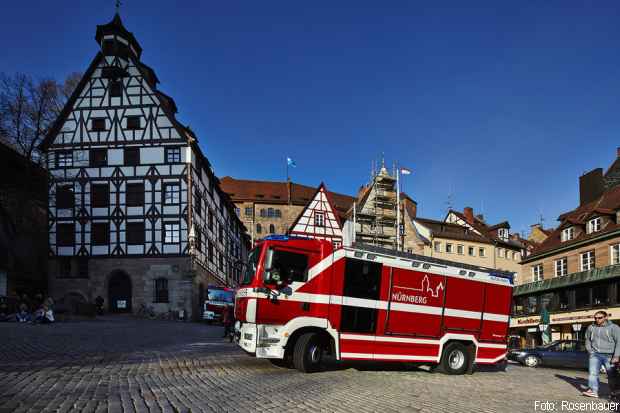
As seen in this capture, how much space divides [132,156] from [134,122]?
2516 mm

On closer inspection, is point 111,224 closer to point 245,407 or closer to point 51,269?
point 51,269

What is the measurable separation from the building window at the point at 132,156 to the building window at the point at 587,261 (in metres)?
32.7

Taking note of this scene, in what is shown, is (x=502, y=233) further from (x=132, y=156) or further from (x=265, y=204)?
(x=132, y=156)

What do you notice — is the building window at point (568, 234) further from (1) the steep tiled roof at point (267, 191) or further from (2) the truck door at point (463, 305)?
(1) the steep tiled roof at point (267, 191)

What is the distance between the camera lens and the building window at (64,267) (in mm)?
40562

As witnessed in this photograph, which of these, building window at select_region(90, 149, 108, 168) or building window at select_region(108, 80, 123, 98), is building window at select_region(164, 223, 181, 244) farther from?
building window at select_region(108, 80, 123, 98)

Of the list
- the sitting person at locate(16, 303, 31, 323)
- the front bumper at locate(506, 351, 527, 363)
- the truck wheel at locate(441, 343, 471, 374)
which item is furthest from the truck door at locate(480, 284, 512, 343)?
the sitting person at locate(16, 303, 31, 323)

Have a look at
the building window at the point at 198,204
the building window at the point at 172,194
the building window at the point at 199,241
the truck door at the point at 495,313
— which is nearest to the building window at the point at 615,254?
the truck door at the point at 495,313

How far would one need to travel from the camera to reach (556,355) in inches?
852

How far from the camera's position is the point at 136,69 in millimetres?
41719

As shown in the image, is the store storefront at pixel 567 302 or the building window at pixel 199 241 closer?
the store storefront at pixel 567 302

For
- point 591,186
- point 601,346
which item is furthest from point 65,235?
point 591,186

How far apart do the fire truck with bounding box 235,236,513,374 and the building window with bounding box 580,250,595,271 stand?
92.8 feet

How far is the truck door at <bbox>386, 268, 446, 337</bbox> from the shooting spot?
43.8ft
